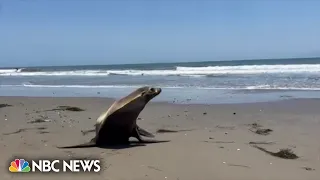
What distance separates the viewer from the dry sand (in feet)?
13.6

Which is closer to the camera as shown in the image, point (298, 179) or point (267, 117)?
point (298, 179)

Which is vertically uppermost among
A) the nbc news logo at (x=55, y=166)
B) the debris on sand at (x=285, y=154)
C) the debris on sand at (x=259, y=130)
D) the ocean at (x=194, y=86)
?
the nbc news logo at (x=55, y=166)

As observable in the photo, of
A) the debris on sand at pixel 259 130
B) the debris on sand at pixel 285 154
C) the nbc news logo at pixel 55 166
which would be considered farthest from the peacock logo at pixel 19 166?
the debris on sand at pixel 259 130

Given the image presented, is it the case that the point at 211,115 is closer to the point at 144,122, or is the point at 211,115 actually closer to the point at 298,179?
the point at 144,122

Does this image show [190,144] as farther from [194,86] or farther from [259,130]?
[194,86]

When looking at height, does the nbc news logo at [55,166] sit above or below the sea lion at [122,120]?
below

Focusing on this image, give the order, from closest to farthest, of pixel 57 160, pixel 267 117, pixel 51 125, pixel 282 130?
1. pixel 57 160
2. pixel 282 130
3. pixel 51 125
4. pixel 267 117

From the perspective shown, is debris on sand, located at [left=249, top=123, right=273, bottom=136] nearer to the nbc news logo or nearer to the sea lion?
the sea lion

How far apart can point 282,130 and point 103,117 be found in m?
Answer: 3.13

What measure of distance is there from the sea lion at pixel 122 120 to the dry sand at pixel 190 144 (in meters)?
0.43

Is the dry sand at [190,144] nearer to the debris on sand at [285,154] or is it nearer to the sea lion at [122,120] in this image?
the debris on sand at [285,154]

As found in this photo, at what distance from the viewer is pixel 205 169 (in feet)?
14.0

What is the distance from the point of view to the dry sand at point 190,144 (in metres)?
4.15

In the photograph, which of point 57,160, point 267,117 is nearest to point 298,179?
point 57,160
